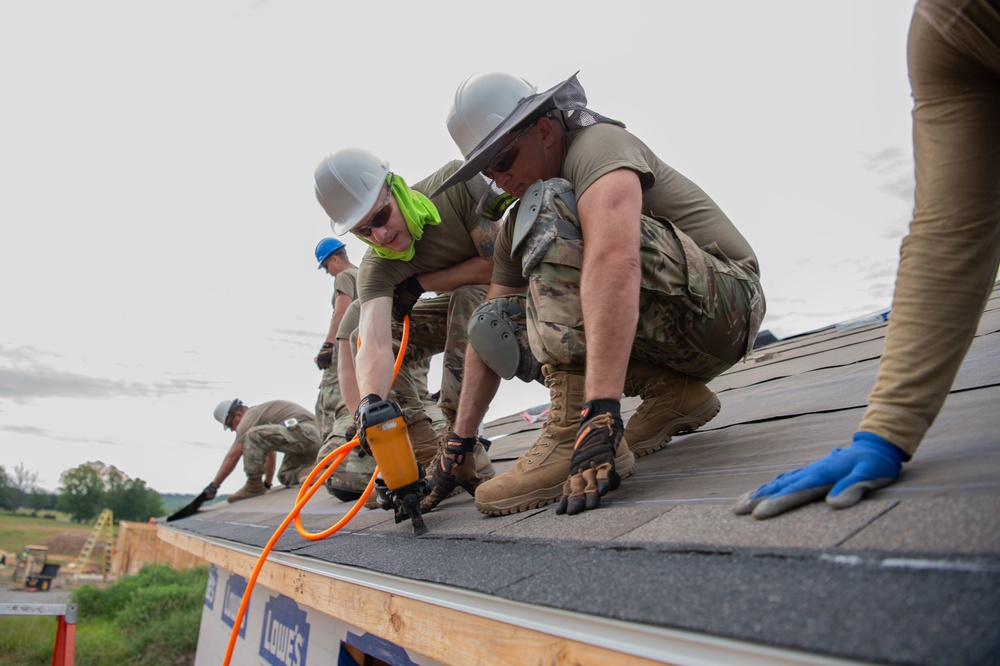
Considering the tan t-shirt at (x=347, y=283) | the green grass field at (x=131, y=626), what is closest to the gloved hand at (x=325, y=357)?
the tan t-shirt at (x=347, y=283)

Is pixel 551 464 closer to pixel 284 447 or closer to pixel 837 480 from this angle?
pixel 837 480

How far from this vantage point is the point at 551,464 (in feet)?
5.61

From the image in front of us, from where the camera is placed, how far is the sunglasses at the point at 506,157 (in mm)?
1841

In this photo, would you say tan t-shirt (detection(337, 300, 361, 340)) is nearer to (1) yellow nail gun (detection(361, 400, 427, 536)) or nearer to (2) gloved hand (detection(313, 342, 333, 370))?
(2) gloved hand (detection(313, 342, 333, 370))

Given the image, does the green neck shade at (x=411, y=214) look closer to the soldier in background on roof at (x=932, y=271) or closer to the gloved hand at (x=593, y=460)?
the gloved hand at (x=593, y=460)

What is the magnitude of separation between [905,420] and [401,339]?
7.56 ft

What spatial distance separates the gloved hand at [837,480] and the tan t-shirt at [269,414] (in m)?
7.26

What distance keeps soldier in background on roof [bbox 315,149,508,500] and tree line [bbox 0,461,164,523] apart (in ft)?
127

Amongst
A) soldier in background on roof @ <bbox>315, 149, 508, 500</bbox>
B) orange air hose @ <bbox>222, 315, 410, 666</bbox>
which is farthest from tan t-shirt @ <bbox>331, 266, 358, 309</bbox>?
orange air hose @ <bbox>222, 315, 410, 666</bbox>

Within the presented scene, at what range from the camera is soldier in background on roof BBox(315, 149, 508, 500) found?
8.54 ft

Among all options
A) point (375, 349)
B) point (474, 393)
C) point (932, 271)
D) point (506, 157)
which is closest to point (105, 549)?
point (375, 349)

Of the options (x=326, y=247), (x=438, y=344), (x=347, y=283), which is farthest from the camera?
(x=326, y=247)

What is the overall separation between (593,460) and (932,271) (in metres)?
0.73

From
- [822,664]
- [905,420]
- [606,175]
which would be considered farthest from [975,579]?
[606,175]
